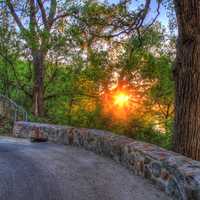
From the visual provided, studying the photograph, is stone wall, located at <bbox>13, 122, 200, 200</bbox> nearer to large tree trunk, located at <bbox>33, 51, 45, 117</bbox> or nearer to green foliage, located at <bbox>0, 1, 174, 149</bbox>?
green foliage, located at <bbox>0, 1, 174, 149</bbox>

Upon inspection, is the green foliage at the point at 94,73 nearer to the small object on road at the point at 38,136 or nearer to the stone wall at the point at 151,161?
the small object on road at the point at 38,136

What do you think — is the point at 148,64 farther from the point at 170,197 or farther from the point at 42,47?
the point at 170,197

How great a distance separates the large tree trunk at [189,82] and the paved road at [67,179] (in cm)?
138

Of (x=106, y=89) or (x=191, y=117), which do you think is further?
(x=106, y=89)

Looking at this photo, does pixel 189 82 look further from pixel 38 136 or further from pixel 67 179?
pixel 38 136

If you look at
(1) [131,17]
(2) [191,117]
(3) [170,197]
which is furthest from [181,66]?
(1) [131,17]

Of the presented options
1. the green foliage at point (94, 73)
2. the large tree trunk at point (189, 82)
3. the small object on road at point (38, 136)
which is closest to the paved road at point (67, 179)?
the large tree trunk at point (189, 82)

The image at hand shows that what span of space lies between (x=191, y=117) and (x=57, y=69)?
16.4 m

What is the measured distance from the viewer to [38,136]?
38.8 ft

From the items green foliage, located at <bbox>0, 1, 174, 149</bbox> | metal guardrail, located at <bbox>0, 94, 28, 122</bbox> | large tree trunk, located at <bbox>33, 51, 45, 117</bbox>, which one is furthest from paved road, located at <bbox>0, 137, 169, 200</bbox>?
large tree trunk, located at <bbox>33, 51, 45, 117</bbox>

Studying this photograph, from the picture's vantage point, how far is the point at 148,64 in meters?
16.7

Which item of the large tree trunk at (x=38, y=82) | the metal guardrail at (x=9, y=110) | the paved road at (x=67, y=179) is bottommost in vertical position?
the paved road at (x=67, y=179)

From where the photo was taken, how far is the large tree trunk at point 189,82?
6.71 m

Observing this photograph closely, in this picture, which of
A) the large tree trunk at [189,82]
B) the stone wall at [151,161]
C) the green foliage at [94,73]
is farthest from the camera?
the green foliage at [94,73]
